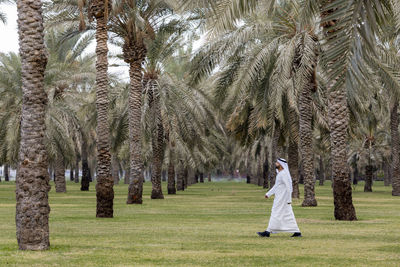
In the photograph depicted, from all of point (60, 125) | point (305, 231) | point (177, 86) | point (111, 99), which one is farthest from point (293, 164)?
point (305, 231)

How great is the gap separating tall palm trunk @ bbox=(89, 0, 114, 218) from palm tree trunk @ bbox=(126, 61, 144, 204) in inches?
324

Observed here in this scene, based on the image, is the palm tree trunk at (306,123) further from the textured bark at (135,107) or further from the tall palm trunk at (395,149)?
the tall palm trunk at (395,149)

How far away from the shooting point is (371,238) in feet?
48.7

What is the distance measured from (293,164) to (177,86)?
7581mm

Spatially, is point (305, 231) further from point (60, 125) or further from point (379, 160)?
point (379, 160)

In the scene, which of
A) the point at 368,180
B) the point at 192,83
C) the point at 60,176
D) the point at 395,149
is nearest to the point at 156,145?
the point at 192,83

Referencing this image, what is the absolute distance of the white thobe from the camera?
48.6ft

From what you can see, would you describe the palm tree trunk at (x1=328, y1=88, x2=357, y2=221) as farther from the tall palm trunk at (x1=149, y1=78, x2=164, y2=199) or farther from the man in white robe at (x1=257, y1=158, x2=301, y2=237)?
the tall palm trunk at (x1=149, y1=78, x2=164, y2=199)

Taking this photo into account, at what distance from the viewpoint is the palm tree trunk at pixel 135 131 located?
3058 cm

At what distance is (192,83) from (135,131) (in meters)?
3.42

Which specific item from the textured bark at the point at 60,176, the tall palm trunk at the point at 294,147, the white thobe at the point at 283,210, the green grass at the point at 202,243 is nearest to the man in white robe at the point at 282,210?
the white thobe at the point at 283,210

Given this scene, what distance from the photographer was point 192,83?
101 ft

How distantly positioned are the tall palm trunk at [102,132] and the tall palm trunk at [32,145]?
8.95 meters

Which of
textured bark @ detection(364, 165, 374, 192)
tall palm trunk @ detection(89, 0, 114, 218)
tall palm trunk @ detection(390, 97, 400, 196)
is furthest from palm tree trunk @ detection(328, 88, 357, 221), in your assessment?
textured bark @ detection(364, 165, 374, 192)
